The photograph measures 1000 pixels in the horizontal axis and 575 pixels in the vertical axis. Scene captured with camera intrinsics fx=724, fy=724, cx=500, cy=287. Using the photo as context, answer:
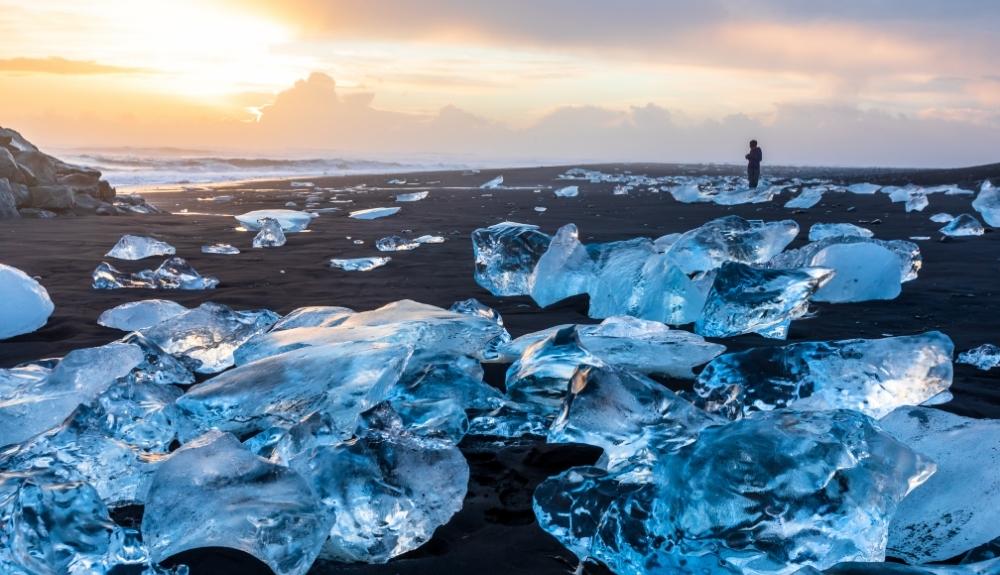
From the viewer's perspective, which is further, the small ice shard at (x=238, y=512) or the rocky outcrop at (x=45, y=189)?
the rocky outcrop at (x=45, y=189)

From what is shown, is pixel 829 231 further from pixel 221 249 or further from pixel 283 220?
pixel 283 220

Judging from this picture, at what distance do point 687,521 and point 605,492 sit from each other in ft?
0.63

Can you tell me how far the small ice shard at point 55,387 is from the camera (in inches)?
78.7

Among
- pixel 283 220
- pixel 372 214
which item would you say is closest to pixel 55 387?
pixel 283 220

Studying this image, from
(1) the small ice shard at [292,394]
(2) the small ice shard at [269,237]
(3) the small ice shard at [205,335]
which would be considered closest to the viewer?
(1) the small ice shard at [292,394]

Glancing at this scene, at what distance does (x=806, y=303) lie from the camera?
313cm

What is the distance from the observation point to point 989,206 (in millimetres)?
7184

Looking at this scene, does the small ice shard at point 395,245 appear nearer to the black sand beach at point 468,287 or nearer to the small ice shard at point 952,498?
the black sand beach at point 468,287

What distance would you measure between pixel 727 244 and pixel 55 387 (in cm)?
325

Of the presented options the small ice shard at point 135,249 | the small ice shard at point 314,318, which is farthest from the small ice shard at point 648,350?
the small ice shard at point 135,249

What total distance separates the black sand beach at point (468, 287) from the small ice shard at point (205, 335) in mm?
458

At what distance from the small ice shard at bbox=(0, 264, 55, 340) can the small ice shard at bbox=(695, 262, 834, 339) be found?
2856 millimetres

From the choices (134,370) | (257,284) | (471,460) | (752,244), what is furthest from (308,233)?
(471,460)

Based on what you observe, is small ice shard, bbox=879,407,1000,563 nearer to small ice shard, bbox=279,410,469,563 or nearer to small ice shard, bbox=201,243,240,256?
small ice shard, bbox=279,410,469,563
